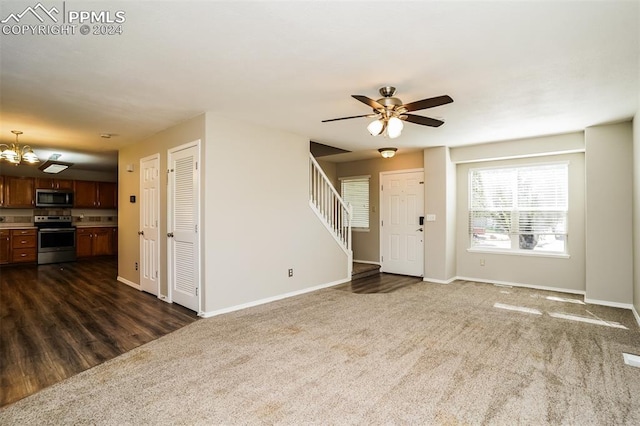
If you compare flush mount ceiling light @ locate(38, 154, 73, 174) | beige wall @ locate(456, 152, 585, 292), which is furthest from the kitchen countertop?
beige wall @ locate(456, 152, 585, 292)

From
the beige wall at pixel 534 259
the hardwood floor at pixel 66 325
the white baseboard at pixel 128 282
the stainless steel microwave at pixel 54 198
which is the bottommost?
the hardwood floor at pixel 66 325

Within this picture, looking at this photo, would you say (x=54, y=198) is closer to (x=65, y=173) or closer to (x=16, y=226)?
(x=65, y=173)

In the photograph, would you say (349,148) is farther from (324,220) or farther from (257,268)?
(257,268)

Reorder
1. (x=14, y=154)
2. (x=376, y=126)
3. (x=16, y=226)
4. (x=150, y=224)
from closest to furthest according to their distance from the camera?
(x=376, y=126)
(x=14, y=154)
(x=150, y=224)
(x=16, y=226)

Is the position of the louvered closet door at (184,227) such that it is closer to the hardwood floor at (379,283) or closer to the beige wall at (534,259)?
the hardwood floor at (379,283)

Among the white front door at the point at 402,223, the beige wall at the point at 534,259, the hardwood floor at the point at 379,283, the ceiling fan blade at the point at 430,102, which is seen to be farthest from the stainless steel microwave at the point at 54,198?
the beige wall at the point at 534,259

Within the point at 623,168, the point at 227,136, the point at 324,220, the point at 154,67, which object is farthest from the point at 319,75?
the point at 623,168

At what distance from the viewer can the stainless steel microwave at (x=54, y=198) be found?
26.7ft

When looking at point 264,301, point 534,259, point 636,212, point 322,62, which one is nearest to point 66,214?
point 264,301

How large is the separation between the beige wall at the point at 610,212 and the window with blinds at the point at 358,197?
13.3 feet

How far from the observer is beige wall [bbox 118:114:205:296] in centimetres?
450

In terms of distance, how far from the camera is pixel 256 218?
4633 mm

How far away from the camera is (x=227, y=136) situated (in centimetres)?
429

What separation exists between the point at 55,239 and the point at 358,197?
305 inches
